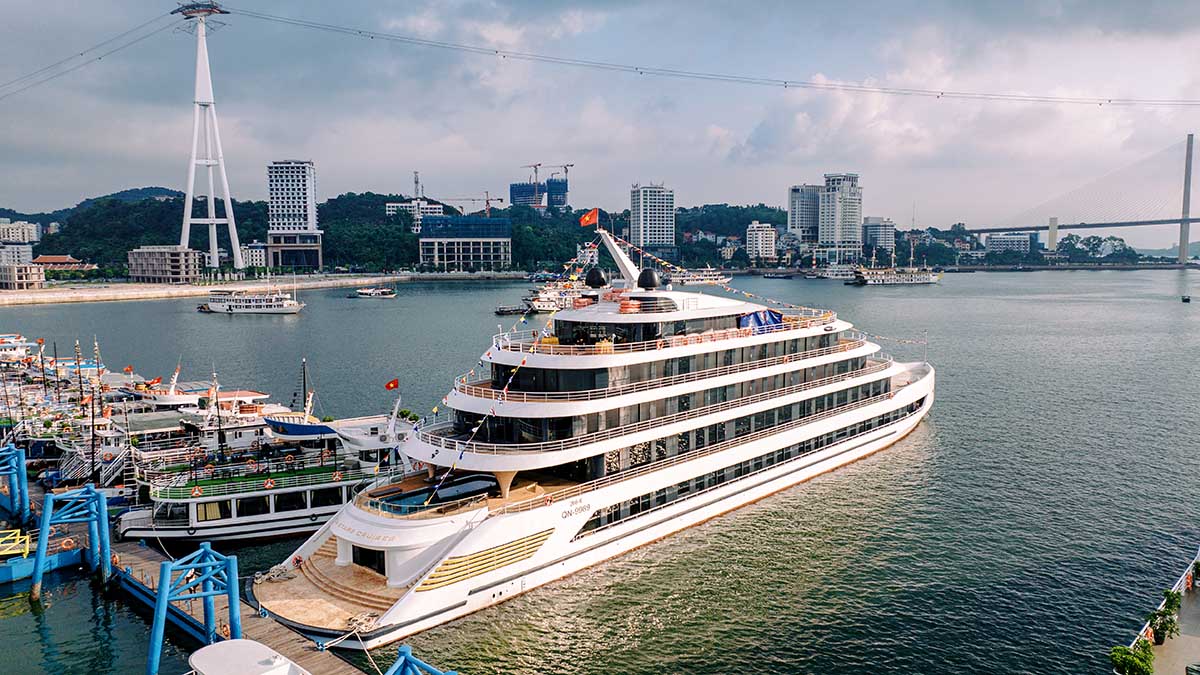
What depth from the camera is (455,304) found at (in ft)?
446

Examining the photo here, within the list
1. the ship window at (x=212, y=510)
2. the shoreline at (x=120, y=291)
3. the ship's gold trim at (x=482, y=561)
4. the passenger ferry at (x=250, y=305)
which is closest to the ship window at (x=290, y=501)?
the ship window at (x=212, y=510)

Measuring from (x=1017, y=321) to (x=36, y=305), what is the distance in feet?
480

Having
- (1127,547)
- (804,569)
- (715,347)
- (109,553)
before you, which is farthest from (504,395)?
(1127,547)

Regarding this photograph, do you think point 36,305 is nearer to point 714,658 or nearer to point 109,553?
point 109,553

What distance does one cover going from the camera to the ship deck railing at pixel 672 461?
76.9 ft

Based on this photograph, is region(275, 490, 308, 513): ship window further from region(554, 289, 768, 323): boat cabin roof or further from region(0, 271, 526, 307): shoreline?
region(0, 271, 526, 307): shoreline

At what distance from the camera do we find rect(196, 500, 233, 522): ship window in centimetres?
2792

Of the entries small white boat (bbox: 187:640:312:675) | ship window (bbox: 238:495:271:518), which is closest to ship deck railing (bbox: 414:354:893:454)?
ship window (bbox: 238:495:271:518)

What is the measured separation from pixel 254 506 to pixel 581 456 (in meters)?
12.3

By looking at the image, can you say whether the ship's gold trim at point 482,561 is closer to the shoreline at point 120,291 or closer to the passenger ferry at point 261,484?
the passenger ferry at point 261,484

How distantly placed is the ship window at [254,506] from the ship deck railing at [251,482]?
322 millimetres

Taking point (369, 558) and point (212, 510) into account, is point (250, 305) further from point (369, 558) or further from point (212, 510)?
point (369, 558)

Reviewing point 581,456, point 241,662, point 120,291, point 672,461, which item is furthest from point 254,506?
point 120,291

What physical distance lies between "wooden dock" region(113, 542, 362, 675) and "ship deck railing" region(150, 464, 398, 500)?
2.12 meters
